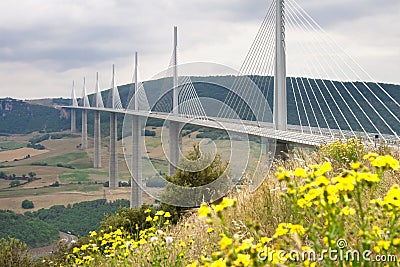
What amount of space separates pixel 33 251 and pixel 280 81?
16.2 meters

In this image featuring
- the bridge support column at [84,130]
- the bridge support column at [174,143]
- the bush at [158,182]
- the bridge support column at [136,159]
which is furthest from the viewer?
the bridge support column at [84,130]

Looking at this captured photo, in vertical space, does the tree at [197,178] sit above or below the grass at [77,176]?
above

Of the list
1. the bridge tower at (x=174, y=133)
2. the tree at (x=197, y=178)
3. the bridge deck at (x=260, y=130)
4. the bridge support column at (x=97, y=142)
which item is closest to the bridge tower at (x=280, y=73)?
the bridge deck at (x=260, y=130)

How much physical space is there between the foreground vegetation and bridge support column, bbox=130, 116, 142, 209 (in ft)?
54.1

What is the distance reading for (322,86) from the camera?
35.8 ft

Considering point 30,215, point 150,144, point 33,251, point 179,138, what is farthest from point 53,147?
point 179,138

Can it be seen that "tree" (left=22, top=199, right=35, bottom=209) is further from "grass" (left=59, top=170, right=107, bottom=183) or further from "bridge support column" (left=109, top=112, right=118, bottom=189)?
"grass" (left=59, top=170, right=107, bottom=183)

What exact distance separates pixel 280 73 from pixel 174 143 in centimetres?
618

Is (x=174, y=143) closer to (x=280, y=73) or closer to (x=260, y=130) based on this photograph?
(x=260, y=130)

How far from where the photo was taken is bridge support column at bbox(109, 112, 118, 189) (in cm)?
3450

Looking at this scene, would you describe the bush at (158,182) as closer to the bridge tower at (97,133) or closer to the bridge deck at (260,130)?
the bridge deck at (260,130)

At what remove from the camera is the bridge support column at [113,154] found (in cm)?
3450

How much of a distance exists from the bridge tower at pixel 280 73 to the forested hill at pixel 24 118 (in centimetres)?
4787

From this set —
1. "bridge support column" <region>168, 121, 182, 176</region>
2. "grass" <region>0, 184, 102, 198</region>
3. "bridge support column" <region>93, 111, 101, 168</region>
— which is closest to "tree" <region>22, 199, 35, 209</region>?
"grass" <region>0, 184, 102, 198</region>
